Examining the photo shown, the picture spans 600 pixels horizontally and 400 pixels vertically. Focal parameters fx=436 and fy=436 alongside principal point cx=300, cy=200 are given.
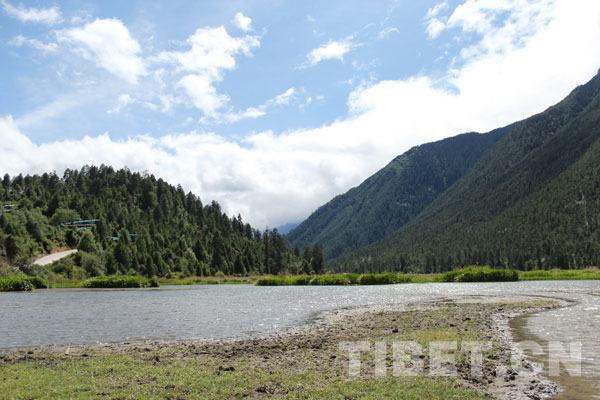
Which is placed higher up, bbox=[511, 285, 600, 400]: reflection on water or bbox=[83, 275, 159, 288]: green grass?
bbox=[83, 275, 159, 288]: green grass

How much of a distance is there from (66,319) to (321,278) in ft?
307

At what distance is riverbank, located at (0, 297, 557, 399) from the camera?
47.2ft

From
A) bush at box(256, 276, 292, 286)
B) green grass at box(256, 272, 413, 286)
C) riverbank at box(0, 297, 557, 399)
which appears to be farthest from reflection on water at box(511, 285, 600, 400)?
bush at box(256, 276, 292, 286)

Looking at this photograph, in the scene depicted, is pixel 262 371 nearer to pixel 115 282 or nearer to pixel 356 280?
pixel 356 280

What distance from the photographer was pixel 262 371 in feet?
57.5

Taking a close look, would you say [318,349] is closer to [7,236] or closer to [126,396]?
[126,396]

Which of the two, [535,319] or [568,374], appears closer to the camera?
[568,374]

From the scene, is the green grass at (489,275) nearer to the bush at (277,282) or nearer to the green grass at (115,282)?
the bush at (277,282)

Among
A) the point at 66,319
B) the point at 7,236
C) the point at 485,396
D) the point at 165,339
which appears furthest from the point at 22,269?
the point at 485,396

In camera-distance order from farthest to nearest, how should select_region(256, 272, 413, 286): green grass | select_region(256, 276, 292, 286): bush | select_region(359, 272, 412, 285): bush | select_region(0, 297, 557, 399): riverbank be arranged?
select_region(256, 276, 292, 286): bush, select_region(256, 272, 413, 286): green grass, select_region(359, 272, 412, 285): bush, select_region(0, 297, 557, 399): riverbank

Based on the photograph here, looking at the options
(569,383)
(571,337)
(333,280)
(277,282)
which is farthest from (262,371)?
(277,282)

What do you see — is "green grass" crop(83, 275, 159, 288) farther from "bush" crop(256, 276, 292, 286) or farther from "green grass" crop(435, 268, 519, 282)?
"green grass" crop(435, 268, 519, 282)

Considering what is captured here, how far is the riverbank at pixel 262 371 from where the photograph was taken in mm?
14375

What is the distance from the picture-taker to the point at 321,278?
129125mm
